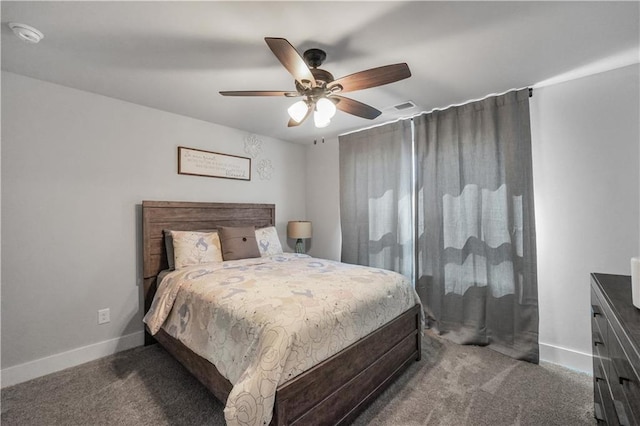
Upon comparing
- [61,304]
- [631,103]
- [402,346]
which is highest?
[631,103]

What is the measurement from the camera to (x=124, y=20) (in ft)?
5.04

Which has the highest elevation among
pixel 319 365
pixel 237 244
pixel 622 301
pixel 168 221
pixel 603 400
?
pixel 168 221

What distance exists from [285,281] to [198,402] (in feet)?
3.24

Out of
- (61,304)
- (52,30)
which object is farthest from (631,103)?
(61,304)

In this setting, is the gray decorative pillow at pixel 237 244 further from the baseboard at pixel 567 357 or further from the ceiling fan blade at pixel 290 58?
the baseboard at pixel 567 357

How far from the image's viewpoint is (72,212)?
7.70ft

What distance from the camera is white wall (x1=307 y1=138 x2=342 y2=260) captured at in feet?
13.0

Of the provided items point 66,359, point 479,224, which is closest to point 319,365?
point 479,224

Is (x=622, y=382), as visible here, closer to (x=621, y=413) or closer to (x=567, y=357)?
(x=621, y=413)

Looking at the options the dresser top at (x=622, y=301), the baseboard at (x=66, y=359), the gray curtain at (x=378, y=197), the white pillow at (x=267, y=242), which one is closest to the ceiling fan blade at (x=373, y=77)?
the dresser top at (x=622, y=301)

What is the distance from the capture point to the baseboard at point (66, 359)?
2.05m

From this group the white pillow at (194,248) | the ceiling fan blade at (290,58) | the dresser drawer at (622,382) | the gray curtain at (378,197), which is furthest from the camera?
the gray curtain at (378,197)

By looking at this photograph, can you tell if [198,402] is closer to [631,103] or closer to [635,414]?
[635,414]

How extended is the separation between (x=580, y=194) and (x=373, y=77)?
79.0 inches
